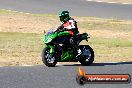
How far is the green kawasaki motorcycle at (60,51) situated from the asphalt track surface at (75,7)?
61.4 feet

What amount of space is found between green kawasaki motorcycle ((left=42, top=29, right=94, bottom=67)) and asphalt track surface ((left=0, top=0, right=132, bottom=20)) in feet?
61.4

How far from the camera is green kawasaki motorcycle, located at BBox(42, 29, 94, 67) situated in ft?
58.6

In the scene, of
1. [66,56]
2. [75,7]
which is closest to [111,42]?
[66,56]

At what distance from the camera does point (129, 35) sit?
28703mm

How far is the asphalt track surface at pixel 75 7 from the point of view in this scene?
38594mm

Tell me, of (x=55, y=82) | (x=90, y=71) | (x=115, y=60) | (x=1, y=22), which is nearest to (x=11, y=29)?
(x=1, y=22)

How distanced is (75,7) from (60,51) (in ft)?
77.9

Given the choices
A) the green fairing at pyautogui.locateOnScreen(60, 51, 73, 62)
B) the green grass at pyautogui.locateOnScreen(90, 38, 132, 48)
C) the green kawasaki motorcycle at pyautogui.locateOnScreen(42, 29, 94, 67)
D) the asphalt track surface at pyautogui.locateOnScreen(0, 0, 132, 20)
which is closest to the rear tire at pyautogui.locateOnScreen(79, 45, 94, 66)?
the green kawasaki motorcycle at pyautogui.locateOnScreen(42, 29, 94, 67)

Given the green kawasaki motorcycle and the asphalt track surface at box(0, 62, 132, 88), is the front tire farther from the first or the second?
the asphalt track surface at box(0, 62, 132, 88)

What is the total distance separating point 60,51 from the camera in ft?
59.8

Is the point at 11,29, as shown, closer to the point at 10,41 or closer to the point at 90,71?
the point at 10,41

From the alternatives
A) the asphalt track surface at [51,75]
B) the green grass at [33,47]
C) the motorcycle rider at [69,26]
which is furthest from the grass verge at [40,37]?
the asphalt track surface at [51,75]

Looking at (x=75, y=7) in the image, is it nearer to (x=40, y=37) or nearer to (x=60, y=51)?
(x=40, y=37)

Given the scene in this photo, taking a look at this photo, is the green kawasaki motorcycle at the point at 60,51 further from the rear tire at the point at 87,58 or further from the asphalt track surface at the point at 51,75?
the asphalt track surface at the point at 51,75
